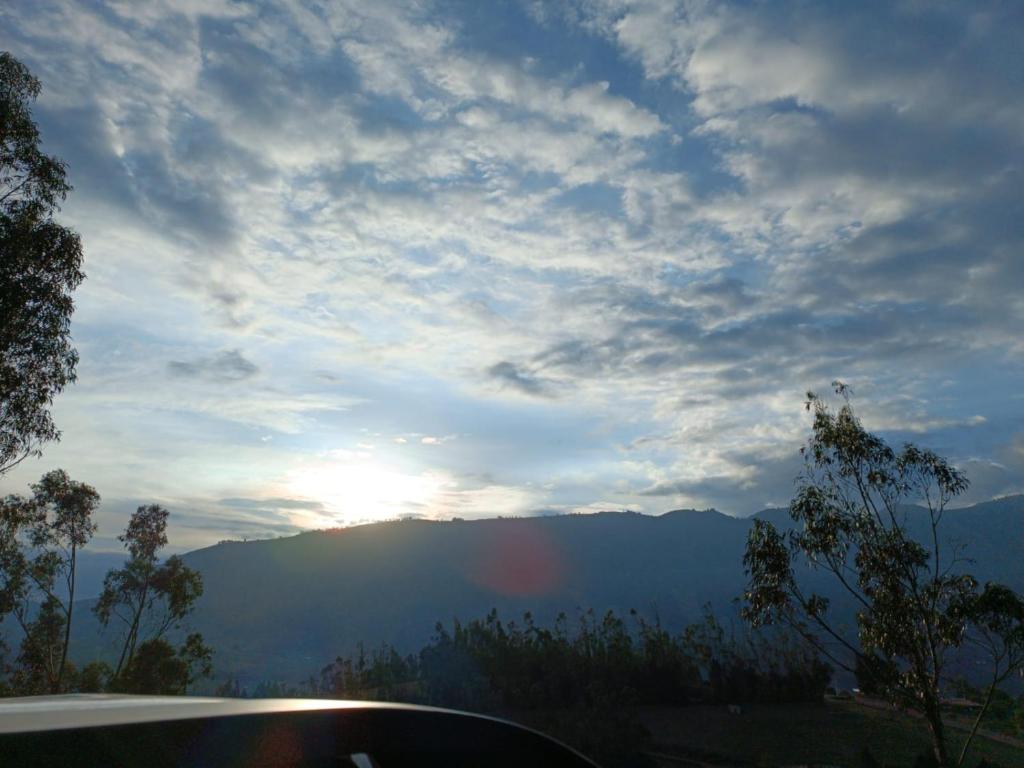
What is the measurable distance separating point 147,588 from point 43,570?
4386 mm

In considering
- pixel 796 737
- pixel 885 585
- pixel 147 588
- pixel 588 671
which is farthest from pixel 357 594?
pixel 885 585

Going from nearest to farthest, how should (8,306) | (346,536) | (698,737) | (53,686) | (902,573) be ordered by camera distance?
(902,573) → (8,306) → (698,737) → (53,686) → (346,536)

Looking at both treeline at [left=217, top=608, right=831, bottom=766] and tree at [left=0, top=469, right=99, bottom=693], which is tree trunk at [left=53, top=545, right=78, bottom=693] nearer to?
tree at [left=0, top=469, right=99, bottom=693]

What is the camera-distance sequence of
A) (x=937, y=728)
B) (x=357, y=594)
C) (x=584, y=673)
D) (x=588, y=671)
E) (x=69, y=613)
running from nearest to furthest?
(x=937, y=728), (x=584, y=673), (x=588, y=671), (x=69, y=613), (x=357, y=594)

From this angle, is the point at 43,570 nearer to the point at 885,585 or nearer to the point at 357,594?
the point at 885,585

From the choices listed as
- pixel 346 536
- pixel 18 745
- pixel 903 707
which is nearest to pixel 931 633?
pixel 903 707

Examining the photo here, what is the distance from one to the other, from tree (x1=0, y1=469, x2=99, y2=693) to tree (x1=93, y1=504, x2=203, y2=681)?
6.08 ft

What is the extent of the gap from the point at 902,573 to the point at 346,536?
19681 cm

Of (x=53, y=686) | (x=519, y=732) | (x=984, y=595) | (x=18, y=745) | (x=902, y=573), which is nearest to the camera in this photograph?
(x=18, y=745)

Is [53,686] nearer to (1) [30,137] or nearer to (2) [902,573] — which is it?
(1) [30,137]

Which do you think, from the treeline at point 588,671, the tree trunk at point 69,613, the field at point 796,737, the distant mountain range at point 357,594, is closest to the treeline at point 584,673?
the treeline at point 588,671

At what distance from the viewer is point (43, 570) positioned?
2766 centimetres

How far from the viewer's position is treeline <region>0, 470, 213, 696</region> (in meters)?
26.5

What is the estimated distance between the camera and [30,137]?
1759 cm
